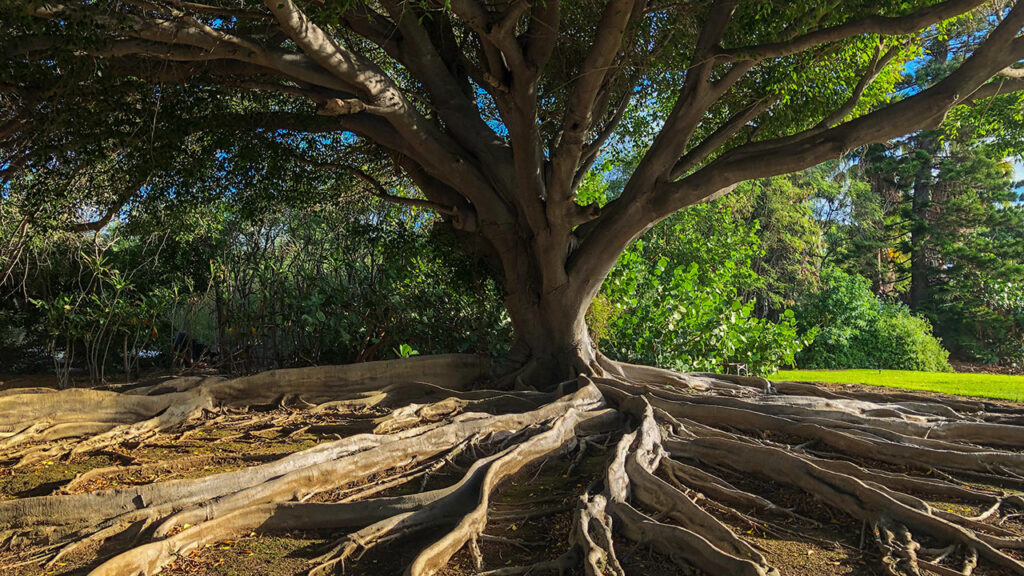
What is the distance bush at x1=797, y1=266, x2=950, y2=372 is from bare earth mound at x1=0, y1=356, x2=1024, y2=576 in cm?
1204

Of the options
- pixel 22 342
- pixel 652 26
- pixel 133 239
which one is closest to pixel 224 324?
pixel 133 239

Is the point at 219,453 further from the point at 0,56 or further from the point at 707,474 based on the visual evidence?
the point at 707,474

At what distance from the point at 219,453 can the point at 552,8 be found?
16.4 feet

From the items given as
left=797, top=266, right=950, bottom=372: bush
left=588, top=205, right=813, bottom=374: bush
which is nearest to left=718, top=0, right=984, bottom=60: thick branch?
left=588, top=205, right=813, bottom=374: bush

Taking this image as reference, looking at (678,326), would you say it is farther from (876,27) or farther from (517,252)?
(876,27)

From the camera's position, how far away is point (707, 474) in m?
4.43

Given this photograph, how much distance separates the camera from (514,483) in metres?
4.64

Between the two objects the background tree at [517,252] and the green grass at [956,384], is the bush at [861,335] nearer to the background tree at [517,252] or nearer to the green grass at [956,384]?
the green grass at [956,384]

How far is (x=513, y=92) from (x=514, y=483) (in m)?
3.99

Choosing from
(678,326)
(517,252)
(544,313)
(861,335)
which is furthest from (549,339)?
(861,335)

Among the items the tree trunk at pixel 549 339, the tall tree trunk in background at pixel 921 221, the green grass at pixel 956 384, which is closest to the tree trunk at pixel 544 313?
the tree trunk at pixel 549 339

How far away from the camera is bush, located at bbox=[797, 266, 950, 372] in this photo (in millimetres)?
17812

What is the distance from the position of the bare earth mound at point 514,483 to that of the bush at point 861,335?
12036 millimetres

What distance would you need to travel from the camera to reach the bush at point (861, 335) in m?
17.8
